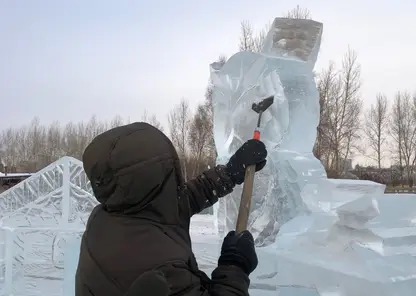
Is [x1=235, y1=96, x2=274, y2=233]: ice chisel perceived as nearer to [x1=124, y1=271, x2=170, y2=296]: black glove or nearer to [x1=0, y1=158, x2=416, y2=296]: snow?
[x1=124, y1=271, x2=170, y2=296]: black glove

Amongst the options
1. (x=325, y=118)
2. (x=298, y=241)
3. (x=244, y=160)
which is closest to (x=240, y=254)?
(x=244, y=160)

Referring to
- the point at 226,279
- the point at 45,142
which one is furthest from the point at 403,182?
the point at 45,142

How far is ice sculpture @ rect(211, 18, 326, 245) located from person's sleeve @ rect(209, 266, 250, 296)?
6.59ft

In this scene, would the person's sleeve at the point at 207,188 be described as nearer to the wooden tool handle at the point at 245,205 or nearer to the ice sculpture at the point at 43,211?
the wooden tool handle at the point at 245,205

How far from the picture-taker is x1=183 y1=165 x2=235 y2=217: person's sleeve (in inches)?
59.7

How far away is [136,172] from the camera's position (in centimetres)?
116

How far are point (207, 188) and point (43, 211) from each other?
3847 mm

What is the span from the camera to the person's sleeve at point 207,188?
1.52 meters

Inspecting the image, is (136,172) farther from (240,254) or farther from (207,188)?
(207,188)

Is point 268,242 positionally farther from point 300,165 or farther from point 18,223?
point 18,223

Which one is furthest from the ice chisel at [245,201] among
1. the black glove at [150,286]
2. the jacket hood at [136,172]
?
the black glove at [150,286]

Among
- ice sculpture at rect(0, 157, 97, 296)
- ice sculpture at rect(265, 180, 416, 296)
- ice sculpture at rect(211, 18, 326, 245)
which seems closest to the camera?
ice sculpture at rect(265, 180, 416, 296)

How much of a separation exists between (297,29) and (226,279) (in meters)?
2.62

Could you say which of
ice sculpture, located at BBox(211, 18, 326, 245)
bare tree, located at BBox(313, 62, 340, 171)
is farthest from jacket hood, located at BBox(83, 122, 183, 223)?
bare tree, located at BBox(313, 62, 340, 171)
